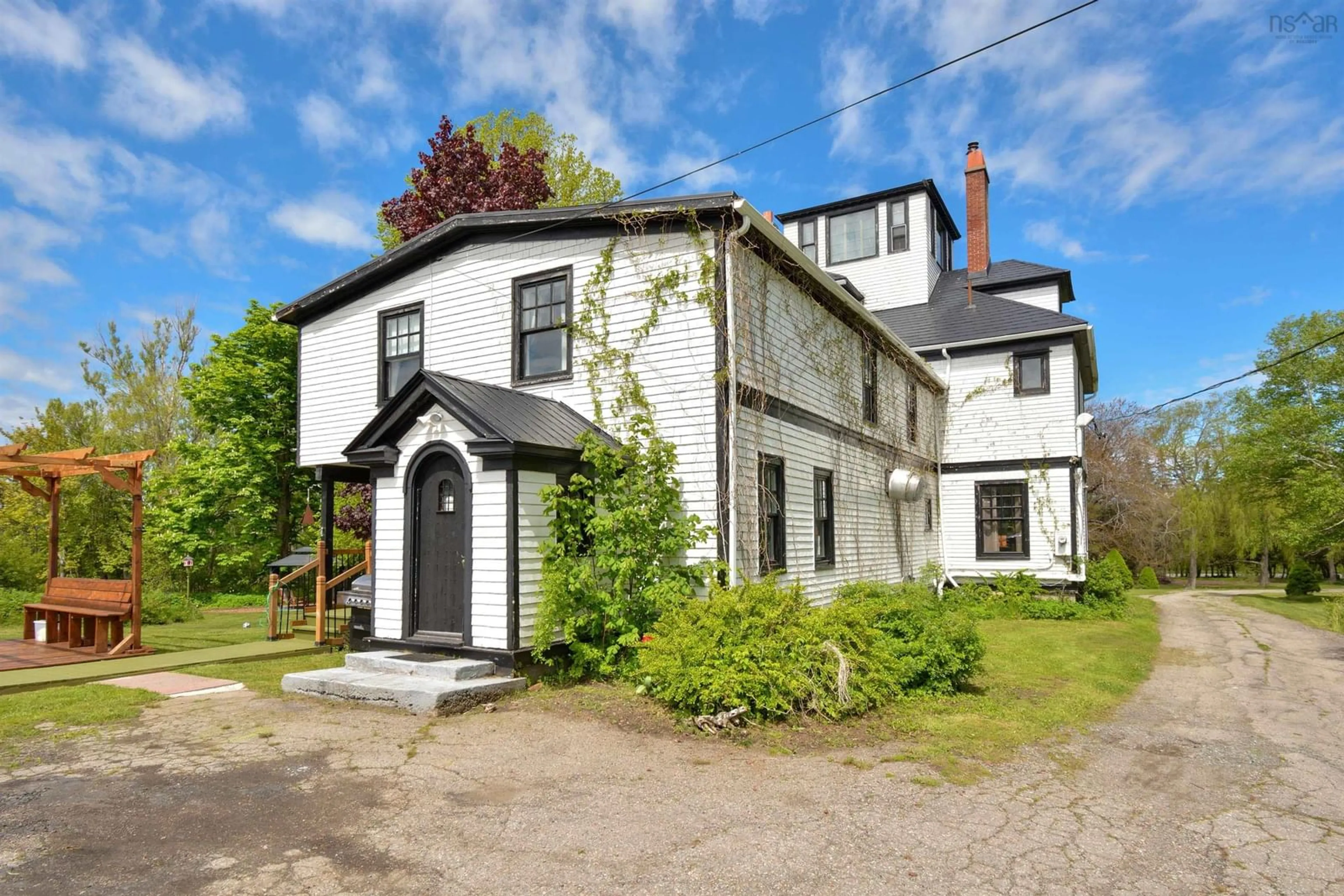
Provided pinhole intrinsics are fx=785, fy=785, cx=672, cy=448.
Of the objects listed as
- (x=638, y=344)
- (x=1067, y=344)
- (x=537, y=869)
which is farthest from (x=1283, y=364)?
(x=537, y=869)

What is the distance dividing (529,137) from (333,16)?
1917cm

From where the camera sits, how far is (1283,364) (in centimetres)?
3091

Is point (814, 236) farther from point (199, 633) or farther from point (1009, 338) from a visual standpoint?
point (199, 633)

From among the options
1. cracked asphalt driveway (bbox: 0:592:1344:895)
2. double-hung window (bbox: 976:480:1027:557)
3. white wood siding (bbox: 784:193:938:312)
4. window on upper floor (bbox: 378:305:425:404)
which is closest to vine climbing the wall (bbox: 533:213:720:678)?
cracked asphalt driveway (bbox: 0:592:1344:895)

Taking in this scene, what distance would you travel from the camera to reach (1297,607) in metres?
24.4

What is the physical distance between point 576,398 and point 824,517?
4604 mm

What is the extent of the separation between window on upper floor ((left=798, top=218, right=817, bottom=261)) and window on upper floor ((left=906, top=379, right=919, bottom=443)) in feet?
22.9

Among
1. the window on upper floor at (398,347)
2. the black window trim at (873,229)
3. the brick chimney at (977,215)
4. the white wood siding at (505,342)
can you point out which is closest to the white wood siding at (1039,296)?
the brick chimney at (977,215)

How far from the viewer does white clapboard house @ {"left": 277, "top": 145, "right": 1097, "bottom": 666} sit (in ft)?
30.0

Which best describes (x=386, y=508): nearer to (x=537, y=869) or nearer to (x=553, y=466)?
(x=553, y=466)

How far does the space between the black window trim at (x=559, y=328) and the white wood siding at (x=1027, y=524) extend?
1197 centimetres

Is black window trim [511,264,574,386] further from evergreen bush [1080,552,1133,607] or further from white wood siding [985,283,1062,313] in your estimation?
white wood siding [985,283,1062,313]

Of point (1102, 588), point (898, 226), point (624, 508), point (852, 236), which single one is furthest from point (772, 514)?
point (852, 236)

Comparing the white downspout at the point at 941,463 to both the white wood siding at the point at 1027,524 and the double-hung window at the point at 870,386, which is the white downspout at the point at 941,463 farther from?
the double-hung window at the point at 870,386
